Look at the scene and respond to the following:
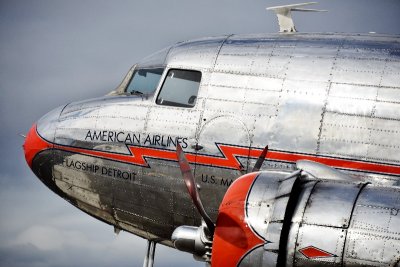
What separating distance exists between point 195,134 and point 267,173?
3.84m

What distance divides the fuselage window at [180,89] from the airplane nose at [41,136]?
277 centimetres

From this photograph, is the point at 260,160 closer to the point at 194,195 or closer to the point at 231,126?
the point at 231,126

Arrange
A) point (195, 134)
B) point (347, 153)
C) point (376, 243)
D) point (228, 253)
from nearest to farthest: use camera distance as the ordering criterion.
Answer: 1. point (376, 243)
2. point (228, 253)
3. point (347, 153)
4. point (195, 134)

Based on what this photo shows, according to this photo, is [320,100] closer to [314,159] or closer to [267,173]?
[314,159]

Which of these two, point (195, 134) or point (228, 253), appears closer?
point (228, 253)

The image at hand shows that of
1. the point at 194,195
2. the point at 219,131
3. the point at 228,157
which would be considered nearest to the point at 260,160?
the point at 228,157

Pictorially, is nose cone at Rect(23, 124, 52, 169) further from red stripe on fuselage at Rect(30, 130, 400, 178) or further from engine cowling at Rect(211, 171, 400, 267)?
engine cowling at Rect(211, 171, 400, 267)

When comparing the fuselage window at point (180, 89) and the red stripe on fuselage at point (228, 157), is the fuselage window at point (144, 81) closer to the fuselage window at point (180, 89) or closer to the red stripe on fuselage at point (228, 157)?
the fuselage window at point (180, 89)

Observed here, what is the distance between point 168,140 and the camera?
14.5 metres

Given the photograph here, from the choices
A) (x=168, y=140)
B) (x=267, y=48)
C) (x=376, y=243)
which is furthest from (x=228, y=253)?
(x=267, y=48)

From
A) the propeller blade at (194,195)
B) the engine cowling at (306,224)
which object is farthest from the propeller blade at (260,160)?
the engine cowling at (306,224)

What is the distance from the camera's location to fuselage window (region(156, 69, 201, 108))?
583 inches

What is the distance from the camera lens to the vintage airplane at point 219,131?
511 inches

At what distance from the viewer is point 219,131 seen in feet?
46.3
